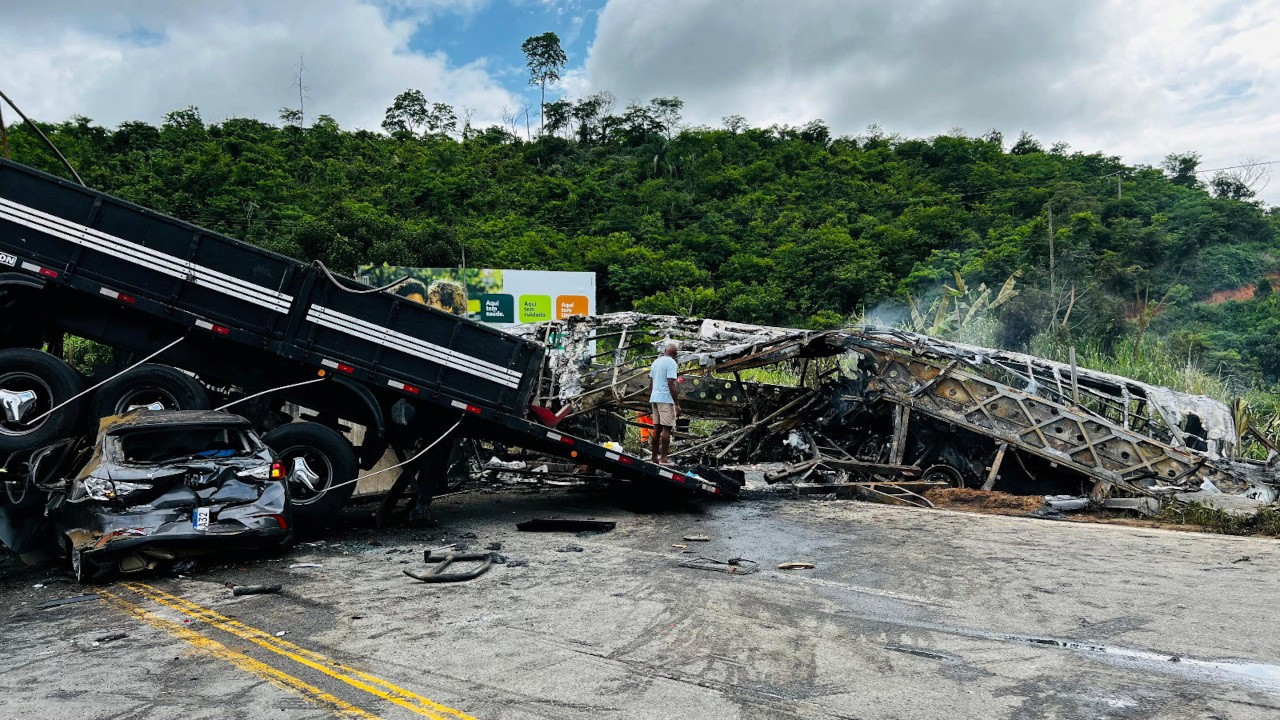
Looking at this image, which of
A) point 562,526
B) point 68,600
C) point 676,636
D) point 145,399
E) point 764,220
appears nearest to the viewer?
point 676,636

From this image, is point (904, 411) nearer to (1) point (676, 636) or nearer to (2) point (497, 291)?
(1) point (676, 636)

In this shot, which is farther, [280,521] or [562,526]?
[562,526]

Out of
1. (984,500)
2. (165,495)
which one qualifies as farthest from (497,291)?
(165,495)

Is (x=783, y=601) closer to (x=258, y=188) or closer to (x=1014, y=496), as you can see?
(x=1014, y=496)

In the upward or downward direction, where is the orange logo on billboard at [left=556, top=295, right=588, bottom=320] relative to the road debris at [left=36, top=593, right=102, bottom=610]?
upward

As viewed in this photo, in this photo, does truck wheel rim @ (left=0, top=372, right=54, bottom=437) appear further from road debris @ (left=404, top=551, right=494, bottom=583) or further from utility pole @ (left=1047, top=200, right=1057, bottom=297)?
utility pole @ (left=1047, top=200, right=1057, bottom=297)

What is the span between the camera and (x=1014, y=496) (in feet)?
40.0

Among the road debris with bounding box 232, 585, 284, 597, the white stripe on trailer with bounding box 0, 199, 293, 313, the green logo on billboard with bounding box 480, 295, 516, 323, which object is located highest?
the green logo on billboard with bounding box 480, 295, 516, 323

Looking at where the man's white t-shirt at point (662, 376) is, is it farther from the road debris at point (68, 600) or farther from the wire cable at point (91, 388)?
the road debris at point (68, 600)

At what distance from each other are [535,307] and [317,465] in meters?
19.9

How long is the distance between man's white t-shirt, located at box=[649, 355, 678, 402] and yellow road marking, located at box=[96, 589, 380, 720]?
287 inches

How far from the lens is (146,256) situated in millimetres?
9039

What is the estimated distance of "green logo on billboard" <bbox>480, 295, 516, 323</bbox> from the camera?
Result: 2862 cm

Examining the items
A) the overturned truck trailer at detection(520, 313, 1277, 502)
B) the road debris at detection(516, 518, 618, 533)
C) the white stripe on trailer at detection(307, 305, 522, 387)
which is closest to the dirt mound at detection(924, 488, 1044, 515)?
the overturned truck trailer at detection(520, 313, 1277, 502)
